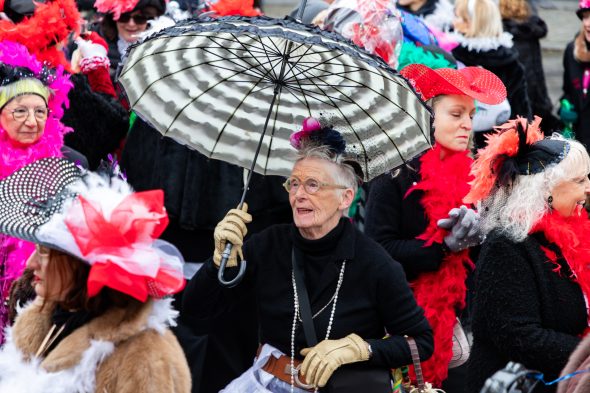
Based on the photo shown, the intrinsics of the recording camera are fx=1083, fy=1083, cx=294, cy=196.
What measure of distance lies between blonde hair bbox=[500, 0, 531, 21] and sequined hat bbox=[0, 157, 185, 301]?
20.3 ft

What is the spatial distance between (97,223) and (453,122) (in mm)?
2647

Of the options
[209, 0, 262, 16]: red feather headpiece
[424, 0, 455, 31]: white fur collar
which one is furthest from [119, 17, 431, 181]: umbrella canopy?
[424, 0, 455, 31]: white fur collar

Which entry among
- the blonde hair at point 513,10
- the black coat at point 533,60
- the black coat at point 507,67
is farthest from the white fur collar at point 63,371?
the blonde hair at point 513,10

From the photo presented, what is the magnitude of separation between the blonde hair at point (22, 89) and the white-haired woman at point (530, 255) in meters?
2.44

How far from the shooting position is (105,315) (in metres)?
3.45

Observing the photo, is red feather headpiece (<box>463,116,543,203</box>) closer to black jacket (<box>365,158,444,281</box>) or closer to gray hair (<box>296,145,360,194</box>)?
gray hair (<box>296,145,360,194</box>)

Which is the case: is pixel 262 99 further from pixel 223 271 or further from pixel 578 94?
pixel 578 94

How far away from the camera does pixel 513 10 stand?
9.11 m

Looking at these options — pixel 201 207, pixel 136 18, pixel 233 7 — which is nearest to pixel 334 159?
pixel 201 207

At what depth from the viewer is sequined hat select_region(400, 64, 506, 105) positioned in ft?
17.9

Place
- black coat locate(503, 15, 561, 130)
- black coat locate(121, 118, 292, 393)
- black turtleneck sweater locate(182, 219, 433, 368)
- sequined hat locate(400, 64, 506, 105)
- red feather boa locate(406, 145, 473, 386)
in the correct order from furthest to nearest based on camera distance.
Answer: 1. black coat locate(503, 15, 561, 130)
2. black coat locate(121, 118, 292, 393)
3. sequined hat locate(400, 64, 506, 105)
4. red feather boa locate(406, 145, 473, 386)
5. black turtleneck sweater locate(182, 219, 433, 368)

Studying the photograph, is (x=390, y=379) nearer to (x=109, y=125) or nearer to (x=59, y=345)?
(x=59, y=345)

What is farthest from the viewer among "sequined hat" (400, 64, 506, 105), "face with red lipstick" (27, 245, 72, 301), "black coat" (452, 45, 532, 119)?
"black coat" (452, 45, 532, 119)

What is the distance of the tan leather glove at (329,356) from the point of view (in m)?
4.04
